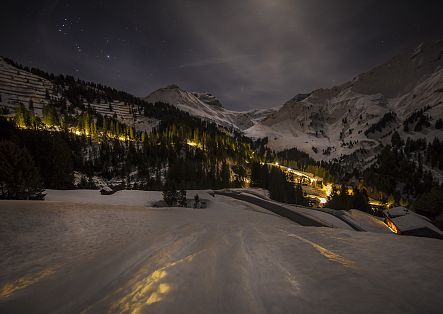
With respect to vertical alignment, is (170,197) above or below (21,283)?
below

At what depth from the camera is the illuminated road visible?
18.5 feet

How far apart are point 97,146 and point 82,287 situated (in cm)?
14726

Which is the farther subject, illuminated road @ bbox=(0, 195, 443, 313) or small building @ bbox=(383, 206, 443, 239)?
small building @ bbox=(383, 206, 443, 239)

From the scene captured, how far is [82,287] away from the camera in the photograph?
6.97 meters

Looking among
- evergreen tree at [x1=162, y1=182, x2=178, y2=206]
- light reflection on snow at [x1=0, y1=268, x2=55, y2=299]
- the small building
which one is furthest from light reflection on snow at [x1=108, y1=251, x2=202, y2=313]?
the small building

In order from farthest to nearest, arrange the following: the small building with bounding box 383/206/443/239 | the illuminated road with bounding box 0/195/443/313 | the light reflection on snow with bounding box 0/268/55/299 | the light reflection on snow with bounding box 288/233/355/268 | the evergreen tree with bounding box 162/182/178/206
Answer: the evergreen tree with bounding box 162/182/178/206 < the small building with bounding box 383/206/443/239 < the light reflection on snow with bounding box 288/233/355/268 < the light reflection on snow with bounding box 0/268/55/299 < the illuminated road with bounding box 0/195/443/313

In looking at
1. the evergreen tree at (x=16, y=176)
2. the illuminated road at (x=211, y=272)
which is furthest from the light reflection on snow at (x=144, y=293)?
the evergreen tree at (x=16, y=176)

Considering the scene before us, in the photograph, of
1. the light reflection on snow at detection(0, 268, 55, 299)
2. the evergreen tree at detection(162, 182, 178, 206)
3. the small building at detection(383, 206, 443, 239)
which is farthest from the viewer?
the evergreen tree at detection(162, 182, 178, 206)

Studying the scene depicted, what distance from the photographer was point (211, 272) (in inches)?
309

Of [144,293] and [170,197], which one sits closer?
[144,293]

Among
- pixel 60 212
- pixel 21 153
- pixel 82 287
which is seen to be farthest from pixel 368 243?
pixel 21 153

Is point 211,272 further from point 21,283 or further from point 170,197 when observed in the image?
point 170,197

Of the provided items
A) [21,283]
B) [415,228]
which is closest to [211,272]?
[21,283]

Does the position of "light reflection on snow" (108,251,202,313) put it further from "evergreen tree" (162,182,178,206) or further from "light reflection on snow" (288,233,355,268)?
"evergreen tree" (162,182,178,206)
